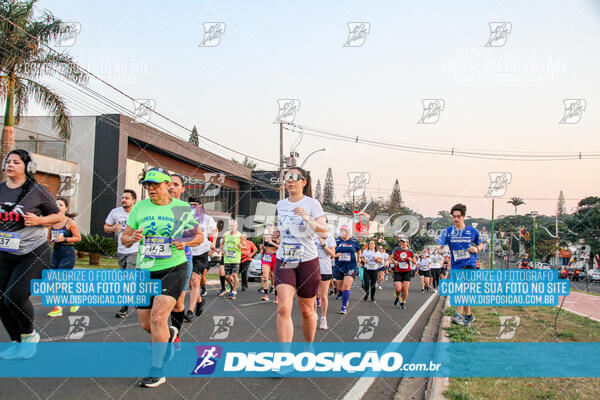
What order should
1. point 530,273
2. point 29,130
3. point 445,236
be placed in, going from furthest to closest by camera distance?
1. point 29,130
2. point 530,273
3. point 445,236

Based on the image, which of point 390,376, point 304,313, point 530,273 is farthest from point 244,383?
point 530,273

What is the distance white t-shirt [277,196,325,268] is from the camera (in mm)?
Result: 4945

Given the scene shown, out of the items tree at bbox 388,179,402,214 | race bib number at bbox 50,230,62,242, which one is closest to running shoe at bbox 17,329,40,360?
race bib number at bbox 50,230,62,242

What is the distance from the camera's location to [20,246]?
16.0 ft

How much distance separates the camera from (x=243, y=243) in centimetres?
1348

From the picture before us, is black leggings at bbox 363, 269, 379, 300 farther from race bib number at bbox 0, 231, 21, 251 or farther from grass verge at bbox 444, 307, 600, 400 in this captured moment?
race bib number at bbox 0, 231, 21, 251

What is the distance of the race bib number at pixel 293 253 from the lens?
16.2 feet

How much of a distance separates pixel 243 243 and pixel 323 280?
16.2 ft

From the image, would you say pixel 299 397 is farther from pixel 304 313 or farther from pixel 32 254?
pixel 32 254

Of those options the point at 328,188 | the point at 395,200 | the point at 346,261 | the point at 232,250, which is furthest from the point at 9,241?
the point at 328,188

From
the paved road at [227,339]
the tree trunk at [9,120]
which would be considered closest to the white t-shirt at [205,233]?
the paved road at [227,339]

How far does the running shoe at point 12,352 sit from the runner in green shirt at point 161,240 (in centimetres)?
153

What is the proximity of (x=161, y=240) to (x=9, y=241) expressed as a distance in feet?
5.48

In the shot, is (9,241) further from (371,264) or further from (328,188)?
(328,188)
